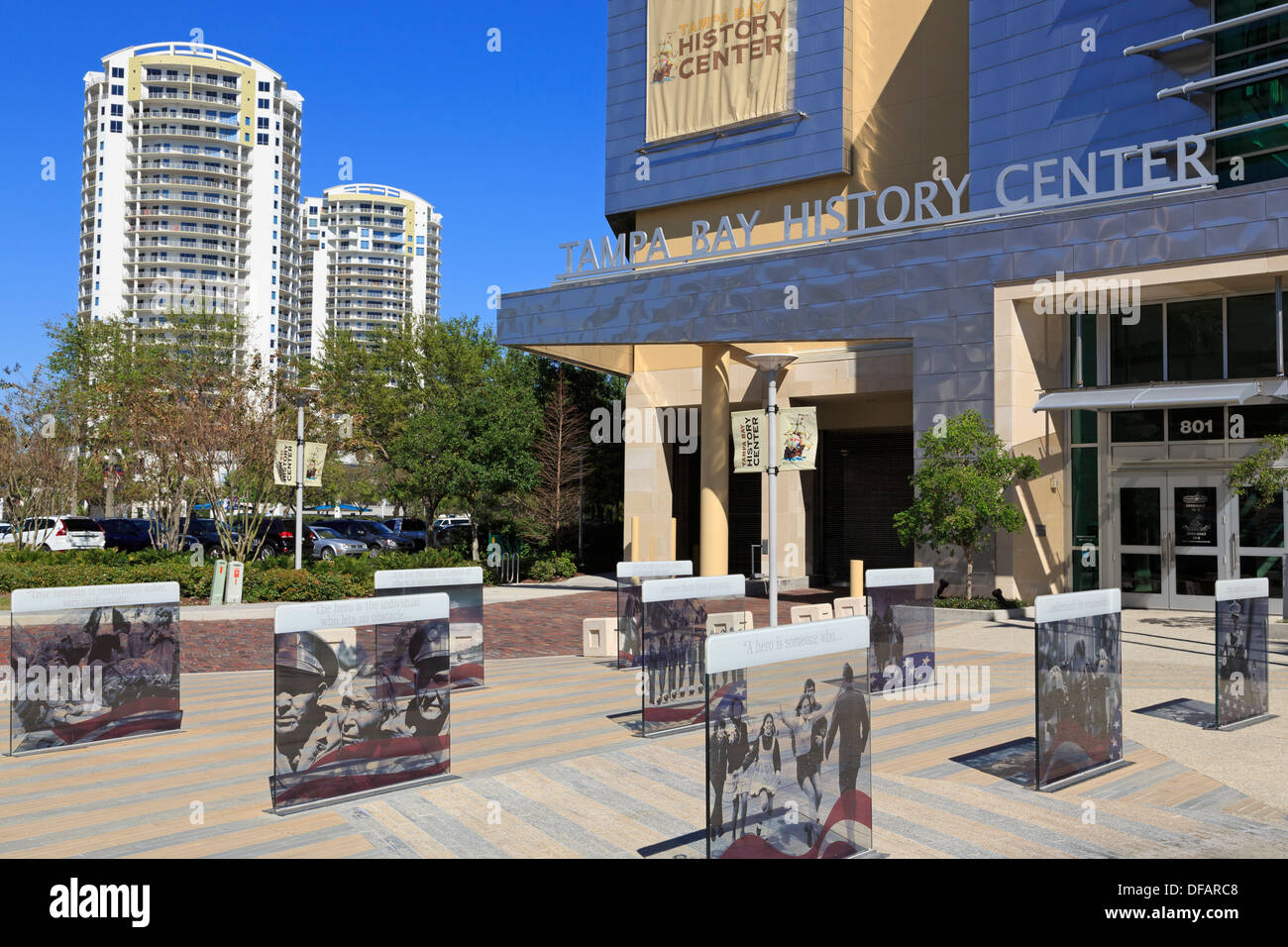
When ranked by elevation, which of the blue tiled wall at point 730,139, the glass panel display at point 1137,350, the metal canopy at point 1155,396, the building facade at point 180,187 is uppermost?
the building facade at point 180,187

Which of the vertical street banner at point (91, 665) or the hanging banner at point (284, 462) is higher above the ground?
the hanging banner at point (284, 462)

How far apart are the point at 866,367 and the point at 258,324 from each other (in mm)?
112323

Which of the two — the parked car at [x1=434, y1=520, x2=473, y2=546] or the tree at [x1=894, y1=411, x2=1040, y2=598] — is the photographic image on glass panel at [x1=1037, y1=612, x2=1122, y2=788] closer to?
the tree at [x1=894, y1=411, x2=1040, y2=598]

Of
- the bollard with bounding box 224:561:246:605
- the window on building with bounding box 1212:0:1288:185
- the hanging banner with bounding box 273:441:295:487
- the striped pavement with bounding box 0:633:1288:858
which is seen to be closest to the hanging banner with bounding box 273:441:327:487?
the hanging banner with bounding box 273:441:295:487

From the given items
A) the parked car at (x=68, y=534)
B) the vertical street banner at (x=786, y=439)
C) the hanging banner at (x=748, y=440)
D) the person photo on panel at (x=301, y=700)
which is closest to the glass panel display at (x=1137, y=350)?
the vertical street banner at (x=786, y=439)

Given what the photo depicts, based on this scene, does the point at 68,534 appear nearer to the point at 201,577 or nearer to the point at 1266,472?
the point at 201,577

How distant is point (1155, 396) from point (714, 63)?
1870 centimetres

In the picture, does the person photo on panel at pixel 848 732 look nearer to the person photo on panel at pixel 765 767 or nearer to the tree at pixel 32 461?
the person photo on panel at pixel 765 767

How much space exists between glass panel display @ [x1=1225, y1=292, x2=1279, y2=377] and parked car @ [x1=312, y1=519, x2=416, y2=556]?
30.7m

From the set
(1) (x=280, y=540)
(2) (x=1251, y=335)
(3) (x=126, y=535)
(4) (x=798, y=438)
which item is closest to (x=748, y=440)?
(4) (x=798, y=438)

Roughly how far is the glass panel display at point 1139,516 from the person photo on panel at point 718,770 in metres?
18.3

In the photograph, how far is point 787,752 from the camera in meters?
5.89

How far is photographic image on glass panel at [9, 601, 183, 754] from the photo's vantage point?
28.8ft

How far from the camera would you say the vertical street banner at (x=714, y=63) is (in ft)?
104
